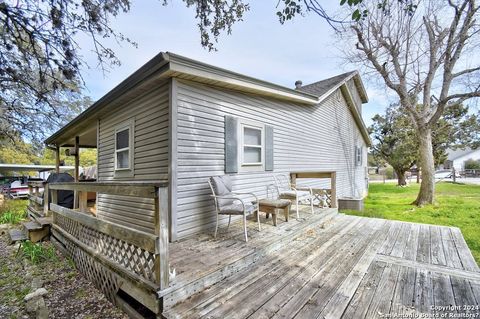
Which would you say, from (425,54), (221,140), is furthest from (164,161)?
(425,54)

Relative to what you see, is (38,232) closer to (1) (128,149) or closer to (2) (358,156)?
(1) (128,149)

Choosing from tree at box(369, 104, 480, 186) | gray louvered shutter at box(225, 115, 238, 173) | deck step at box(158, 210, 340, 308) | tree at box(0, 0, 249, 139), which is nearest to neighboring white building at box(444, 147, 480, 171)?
tree at box(369, 104, 480, 186)

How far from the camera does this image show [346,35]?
9.40 meters

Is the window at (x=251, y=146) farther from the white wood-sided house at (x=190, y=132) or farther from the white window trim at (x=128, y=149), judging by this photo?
the white window trim at (x=128, y=149)

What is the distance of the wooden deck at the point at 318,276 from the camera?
7.50 ft

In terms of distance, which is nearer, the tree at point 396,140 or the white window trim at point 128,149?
the white window trim at point 128,149

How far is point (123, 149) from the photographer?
5336 millimetres

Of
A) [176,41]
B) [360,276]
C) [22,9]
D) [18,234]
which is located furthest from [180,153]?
[18,234]

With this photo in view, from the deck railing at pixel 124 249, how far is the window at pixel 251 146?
2.89m

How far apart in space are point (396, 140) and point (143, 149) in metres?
22.0

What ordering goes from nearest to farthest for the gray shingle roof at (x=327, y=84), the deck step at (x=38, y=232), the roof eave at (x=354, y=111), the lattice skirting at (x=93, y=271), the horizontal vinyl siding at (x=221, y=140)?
the lattice skirting at (x=93, y=271), the horizontal vinyl siding at (x=221, y=140), the deck step at (x=38, y=232), the gray shingle roof at (x=327, y=84), the roof eave at (x=354, y=111)

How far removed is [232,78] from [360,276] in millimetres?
3650

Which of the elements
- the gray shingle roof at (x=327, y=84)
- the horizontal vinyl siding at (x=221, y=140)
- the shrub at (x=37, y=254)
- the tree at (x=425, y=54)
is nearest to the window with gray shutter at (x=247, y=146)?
the horizontal vinyl siding at (x=221, y=140)

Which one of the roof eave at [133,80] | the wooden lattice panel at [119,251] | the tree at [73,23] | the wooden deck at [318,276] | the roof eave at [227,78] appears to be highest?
the tree at [73,23]
